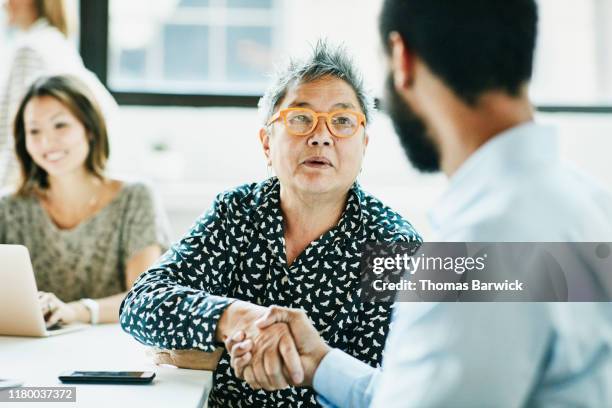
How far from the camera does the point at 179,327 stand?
4.42 ft

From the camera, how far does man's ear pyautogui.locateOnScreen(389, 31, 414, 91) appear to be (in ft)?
2.84

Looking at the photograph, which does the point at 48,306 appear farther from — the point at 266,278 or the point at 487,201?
the point at 487,201

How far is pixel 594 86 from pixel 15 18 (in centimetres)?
248

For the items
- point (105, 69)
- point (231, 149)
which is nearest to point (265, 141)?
point (231, 149)

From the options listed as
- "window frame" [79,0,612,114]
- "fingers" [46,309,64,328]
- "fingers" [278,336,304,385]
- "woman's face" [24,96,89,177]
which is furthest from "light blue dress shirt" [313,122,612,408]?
"window frame" [79,0,612,114]

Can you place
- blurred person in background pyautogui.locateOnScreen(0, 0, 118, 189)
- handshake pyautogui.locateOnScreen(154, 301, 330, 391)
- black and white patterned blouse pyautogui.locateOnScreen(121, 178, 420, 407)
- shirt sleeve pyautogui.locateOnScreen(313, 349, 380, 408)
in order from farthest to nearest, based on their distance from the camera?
blurred person in background pyautogui.locateOnScreen(0, 0, 118, 189) → black and white patterned blouse pyautogui.locateOnScreen(121, 178, 420, 407) → handshake pyautogui.locateOnScreen(154, 301, 330, 391) → shirt sleeve pyautogui.locateOnScreen(313, 349, 380, 408)

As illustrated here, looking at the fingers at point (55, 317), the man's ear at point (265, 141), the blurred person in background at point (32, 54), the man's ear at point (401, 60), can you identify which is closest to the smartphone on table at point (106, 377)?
the fingers at point (55, 317)

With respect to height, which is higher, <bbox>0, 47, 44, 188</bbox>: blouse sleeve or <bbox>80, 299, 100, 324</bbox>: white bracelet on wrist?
<bbox>0, 47, 44, 188</bbox>: blouse sleeve

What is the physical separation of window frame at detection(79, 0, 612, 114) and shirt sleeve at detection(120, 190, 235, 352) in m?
1.57

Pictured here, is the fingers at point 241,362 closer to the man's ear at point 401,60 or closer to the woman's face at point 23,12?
the man's ear at point 401,60

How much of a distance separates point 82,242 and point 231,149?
3.92 feet

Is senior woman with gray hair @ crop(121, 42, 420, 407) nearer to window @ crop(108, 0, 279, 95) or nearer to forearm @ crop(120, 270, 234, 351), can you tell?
forearm @ crop(120, 270, 234, 351)

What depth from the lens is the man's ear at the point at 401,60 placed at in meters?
0.87

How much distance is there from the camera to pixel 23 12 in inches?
103
